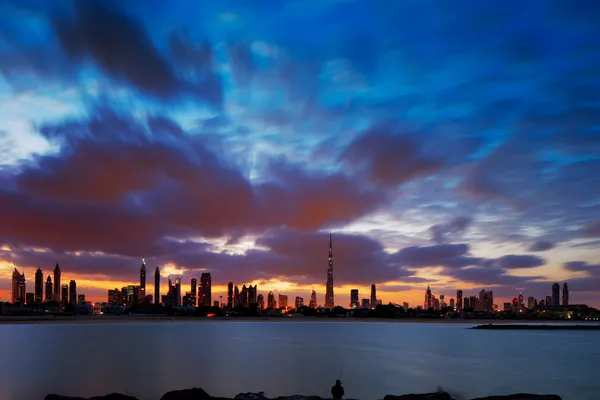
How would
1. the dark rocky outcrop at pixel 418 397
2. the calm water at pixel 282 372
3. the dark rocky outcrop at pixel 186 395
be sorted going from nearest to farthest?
the dark rocky outcrop at pixel 418 397 < the dark rocky outcrop at pixel 186 395 < the calm water at pixel 282 372

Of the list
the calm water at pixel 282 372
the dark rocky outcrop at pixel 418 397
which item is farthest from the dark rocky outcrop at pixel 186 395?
the calm water at pixel 282 372

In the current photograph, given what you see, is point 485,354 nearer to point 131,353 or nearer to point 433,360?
point 433,360

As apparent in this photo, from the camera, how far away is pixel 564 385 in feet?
201

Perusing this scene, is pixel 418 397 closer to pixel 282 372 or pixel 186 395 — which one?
pixel 186 395

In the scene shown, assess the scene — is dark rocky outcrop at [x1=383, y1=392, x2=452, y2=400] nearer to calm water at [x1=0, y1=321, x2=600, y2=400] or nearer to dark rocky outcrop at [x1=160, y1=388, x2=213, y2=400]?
dark rocky outcrop at [x1=160, y1=388, x2=213, y2=400]

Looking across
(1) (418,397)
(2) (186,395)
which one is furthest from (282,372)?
(1) (418,397)

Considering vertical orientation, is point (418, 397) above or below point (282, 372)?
above

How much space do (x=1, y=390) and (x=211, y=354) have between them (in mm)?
44342

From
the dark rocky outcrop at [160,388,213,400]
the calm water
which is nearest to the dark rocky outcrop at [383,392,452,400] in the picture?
the dark rocky outcrop at [160,388,213,400]

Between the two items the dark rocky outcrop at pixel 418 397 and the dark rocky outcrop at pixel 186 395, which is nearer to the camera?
the dark rocky outcrop at pixel 418 397

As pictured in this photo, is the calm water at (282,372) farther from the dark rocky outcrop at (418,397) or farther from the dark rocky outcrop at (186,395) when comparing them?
the dark rocky outcrop at (418,397)

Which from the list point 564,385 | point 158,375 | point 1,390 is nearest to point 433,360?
point 564,385

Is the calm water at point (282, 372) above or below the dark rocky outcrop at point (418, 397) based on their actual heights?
below

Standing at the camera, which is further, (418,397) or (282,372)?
(282,372)
